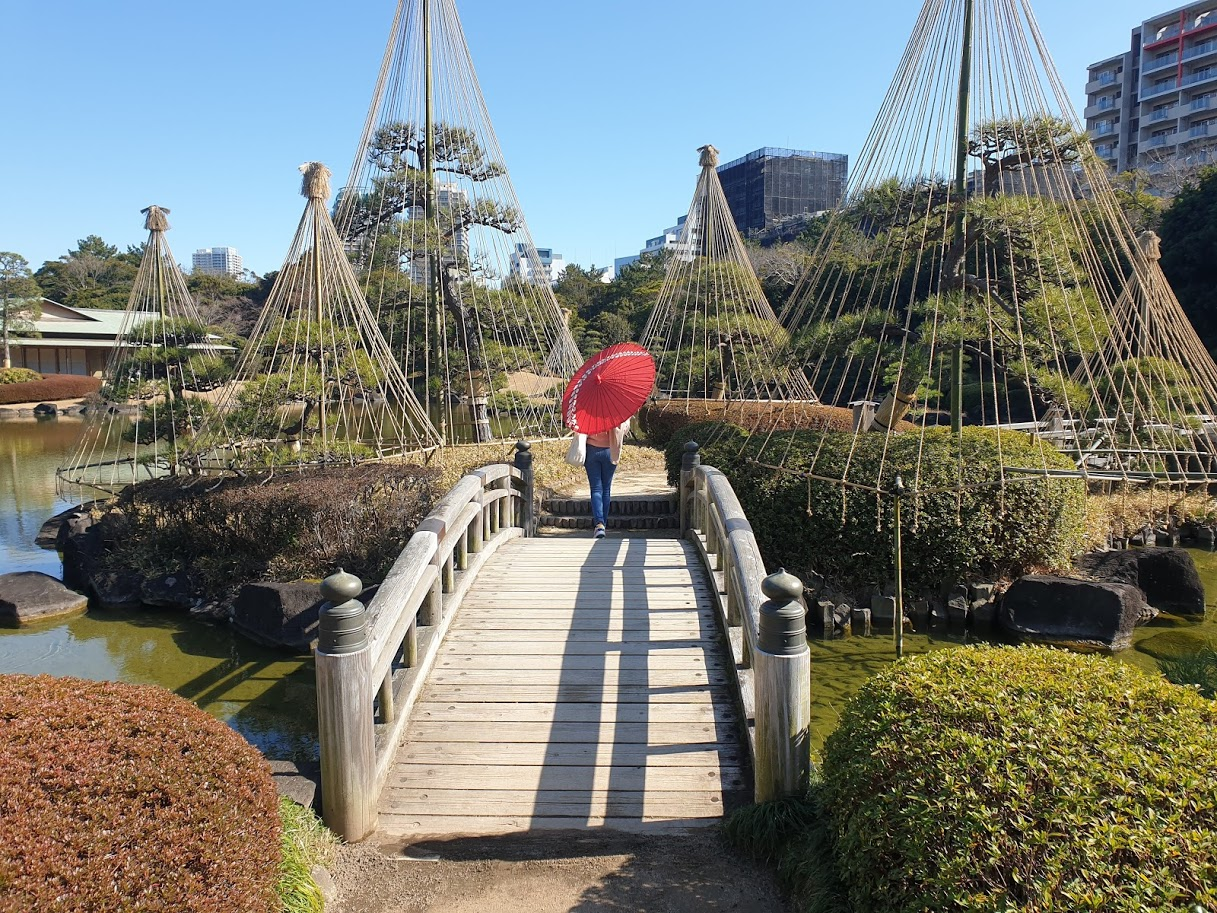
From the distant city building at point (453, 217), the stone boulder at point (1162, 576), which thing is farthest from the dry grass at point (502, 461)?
the stone boulder at point (1162, 576)

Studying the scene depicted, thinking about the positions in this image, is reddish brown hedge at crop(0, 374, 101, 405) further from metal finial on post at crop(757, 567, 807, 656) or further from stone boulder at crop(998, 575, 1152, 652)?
metal finial on post at crop(757, 567, 807, 656)

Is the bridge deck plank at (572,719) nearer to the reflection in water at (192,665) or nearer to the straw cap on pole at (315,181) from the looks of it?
the reflection in water at (192,665)

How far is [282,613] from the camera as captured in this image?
7.71 meters

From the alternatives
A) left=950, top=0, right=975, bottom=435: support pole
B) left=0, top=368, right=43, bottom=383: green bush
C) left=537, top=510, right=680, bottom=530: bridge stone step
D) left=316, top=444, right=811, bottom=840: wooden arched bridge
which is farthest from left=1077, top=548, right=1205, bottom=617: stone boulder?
left=0, top=368, right=43, bottom=383: green bush

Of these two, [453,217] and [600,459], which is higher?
[453,217]

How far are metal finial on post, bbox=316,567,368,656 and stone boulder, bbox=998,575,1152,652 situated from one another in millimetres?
6379

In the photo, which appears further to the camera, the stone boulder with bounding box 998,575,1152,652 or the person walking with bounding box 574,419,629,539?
the person walking with bounding box 574,419,629,539

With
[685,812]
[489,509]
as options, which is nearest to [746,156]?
[489,509]

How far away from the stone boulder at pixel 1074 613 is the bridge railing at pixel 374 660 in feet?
17.5

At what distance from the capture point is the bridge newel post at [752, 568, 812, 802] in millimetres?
3379

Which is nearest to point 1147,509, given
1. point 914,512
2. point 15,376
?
point 914,512

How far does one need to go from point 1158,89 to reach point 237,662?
186 feet

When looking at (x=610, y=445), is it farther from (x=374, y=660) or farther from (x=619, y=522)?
(x=374, y=660)

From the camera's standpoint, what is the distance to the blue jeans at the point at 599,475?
816 centimetres
